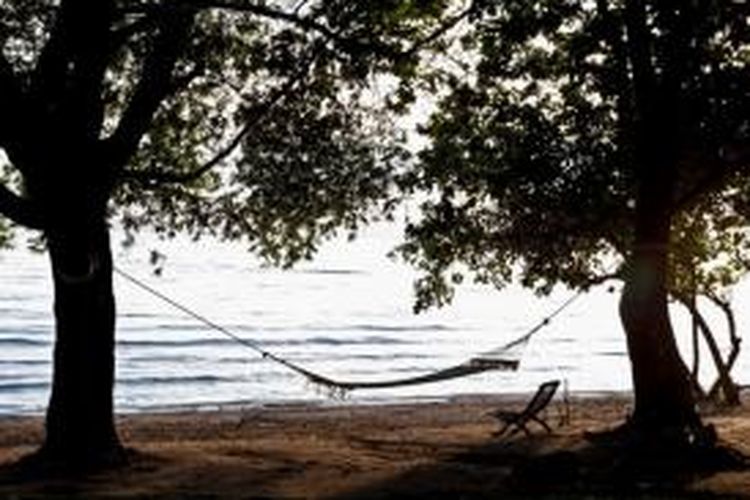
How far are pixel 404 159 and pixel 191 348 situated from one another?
3905cm

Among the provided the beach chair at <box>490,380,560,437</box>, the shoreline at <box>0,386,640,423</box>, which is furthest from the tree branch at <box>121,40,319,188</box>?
Result: the shoreline at <box>0,386,640,423</box>

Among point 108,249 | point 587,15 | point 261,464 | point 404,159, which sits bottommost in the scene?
point 261,464

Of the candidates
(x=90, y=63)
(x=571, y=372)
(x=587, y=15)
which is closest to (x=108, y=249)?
(x=90, y=63)

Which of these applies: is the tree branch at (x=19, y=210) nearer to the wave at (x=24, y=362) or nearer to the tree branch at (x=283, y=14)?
the tree branch at (x=283, y=14)

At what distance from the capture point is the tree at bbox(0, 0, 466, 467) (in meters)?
15.6

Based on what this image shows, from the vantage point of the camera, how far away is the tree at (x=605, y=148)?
16.0 m

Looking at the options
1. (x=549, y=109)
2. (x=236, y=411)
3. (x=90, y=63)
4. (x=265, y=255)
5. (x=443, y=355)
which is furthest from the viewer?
(x=443, y=355)

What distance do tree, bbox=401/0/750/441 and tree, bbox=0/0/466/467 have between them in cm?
110

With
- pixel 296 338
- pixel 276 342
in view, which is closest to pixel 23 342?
pixel 276 342

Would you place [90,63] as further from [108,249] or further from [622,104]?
[622,104]

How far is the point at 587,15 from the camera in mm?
16969

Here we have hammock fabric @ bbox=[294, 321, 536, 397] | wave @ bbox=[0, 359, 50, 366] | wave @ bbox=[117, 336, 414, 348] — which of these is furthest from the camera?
wave @ bbox=[117, 336, 414, 348]

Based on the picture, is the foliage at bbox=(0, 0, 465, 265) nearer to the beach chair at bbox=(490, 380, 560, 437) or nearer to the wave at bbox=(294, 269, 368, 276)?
the beach chair at bbox=(490, 380, 560, 437)

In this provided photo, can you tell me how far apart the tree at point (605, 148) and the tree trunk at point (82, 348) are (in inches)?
185
